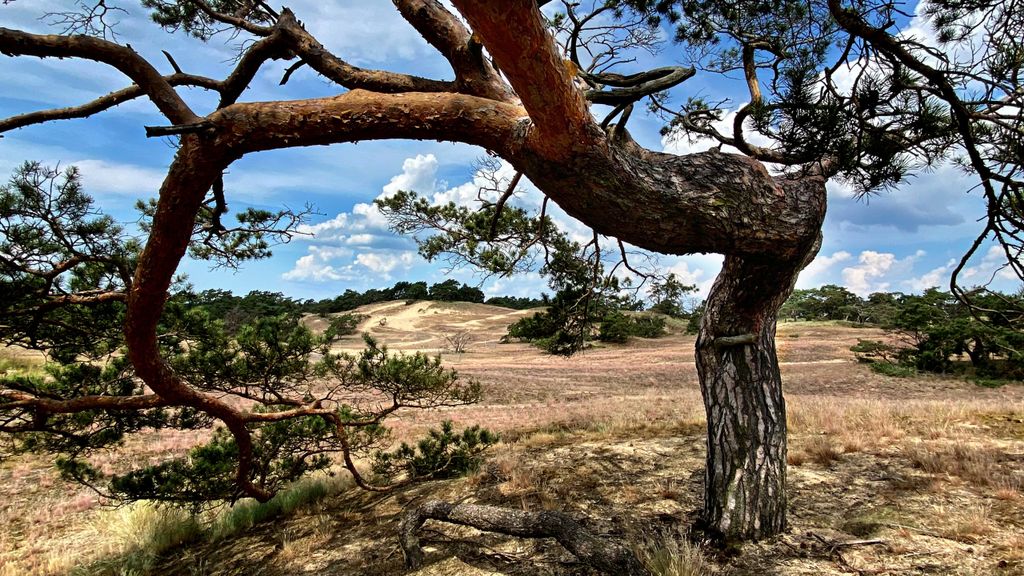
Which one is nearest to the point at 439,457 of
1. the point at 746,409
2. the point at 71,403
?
the point at 71,403

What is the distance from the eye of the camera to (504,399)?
61.0 feet

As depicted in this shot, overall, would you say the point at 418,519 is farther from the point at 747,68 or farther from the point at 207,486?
the point at 747,68

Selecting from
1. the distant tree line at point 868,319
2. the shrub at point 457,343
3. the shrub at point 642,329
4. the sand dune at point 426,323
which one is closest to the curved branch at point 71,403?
the distant tree line at point 868,319

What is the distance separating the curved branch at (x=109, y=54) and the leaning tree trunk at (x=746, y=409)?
12.8 ft

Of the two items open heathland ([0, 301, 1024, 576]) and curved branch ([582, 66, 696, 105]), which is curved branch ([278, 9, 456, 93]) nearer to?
curved branch ([582, 66, 696, 105])

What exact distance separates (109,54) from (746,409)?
15.9 feet

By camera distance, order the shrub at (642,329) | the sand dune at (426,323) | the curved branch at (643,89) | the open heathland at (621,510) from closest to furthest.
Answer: the curved branch at (643,89) < the open heathland at (621,510) < the shrub at (642,329) < the sand dune at (426,323)

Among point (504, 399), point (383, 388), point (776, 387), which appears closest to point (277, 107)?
point (776, 387)

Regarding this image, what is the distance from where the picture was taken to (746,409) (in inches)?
150

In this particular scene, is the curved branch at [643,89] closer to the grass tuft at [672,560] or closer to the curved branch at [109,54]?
the curved branch at [109,54]

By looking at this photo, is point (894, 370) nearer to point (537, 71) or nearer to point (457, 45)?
point (457, 45)

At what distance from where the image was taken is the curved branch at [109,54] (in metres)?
2.46

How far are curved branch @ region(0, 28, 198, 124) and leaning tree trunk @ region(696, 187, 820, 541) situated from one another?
3914mm

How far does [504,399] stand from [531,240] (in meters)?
12.8
